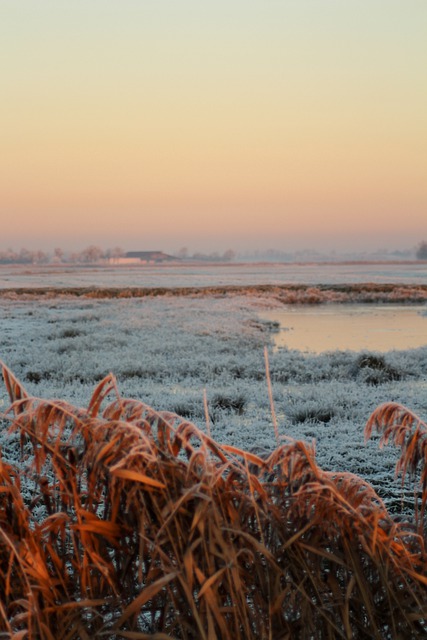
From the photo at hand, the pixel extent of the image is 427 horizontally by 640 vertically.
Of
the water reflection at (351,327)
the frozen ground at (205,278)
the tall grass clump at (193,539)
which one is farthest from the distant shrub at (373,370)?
the frozen ground at (205,278)

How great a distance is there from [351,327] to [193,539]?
897 inches

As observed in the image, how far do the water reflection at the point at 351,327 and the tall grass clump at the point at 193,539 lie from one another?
15.1m

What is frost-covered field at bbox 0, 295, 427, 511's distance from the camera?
317 inches

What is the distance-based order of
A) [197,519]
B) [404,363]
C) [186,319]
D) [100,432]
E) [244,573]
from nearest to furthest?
[197,519] < [100,432] < [244,573] < [404,363] < [186,319]

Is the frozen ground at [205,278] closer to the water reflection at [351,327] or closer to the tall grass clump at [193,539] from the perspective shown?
the water reflection at [351,327]

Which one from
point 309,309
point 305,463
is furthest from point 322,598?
point 309,309

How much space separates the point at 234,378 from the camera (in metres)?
13.2

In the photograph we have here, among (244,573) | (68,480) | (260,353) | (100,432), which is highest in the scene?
(100,432)

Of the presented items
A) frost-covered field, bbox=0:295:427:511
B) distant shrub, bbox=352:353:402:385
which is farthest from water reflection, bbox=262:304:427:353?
distant shrub, bbox=352:353:402:385

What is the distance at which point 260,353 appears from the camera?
16578mm

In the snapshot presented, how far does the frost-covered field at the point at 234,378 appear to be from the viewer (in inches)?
317

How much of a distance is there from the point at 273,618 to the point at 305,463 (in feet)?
1.88

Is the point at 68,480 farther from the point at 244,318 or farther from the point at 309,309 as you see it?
→ the point at 309,309

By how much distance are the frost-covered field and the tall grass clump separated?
2.72m
